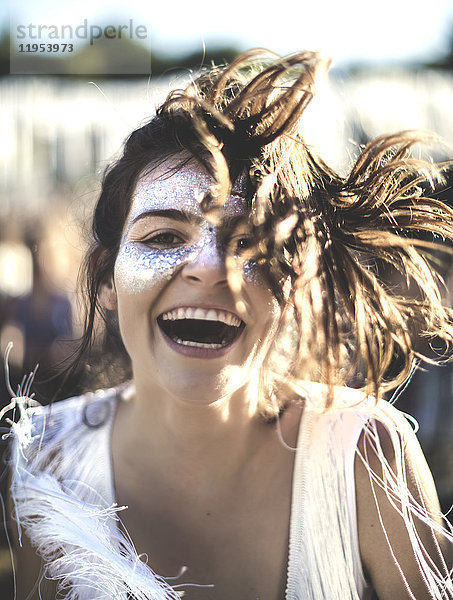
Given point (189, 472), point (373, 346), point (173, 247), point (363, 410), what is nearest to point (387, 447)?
point (363, 410)

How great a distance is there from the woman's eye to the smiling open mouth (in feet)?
0.44

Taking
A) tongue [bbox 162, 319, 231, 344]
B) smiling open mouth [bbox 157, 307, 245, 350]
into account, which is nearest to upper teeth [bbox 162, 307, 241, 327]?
smiling open mouth [bbox 157, 307, 245, 350]

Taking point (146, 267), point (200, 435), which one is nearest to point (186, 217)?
point (146, 267)

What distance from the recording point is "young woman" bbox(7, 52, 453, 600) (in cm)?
113

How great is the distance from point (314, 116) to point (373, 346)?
0.50 meters

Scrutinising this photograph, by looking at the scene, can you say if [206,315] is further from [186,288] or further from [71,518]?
[71,518]

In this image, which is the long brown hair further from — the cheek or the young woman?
the cheek

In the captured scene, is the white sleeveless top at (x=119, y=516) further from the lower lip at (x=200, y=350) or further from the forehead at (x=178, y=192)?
the forehead at (x=178, y=192)

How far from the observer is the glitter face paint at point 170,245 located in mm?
1111

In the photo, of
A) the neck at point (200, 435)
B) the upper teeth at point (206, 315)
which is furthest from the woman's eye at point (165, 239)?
the neck at point (200, 435)

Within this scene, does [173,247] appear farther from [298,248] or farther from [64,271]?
[64,271]

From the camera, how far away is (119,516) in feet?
4.33

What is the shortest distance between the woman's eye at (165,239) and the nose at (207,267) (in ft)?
0.22

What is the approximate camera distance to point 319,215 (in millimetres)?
1210
